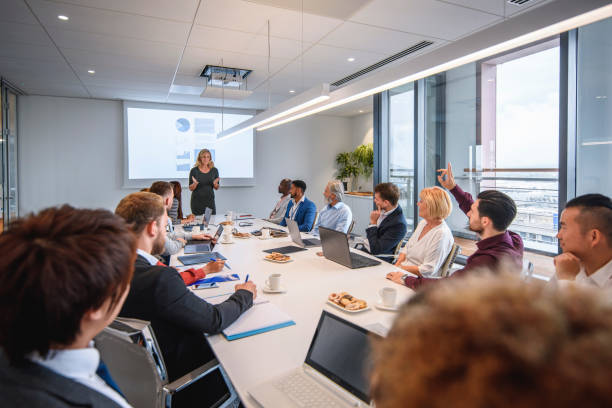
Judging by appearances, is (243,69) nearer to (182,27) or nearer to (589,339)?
(182,27)

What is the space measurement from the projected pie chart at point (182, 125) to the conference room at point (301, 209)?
2.6 inches

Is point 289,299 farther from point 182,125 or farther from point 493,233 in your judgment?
point 182,125

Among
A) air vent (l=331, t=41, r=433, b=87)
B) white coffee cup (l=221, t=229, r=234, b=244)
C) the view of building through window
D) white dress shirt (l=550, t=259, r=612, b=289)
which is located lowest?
white coffee cup (l=221, t=229, r=234, b=244)

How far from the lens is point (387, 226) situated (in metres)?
3.33

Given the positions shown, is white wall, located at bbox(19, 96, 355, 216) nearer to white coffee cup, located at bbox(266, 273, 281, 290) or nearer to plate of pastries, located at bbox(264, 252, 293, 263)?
plate of pastries, located at bbox(264, 252, 293, 263)

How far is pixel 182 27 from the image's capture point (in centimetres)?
362

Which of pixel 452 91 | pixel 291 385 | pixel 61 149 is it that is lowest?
pixel 291 385

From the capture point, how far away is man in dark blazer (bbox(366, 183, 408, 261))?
10.8 feet

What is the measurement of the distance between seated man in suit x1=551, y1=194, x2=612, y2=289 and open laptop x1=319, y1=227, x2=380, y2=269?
1209 mm

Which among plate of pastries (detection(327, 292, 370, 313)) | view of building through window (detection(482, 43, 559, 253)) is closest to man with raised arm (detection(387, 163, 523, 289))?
plate of pastries (detection(327, 292, 370, 313))

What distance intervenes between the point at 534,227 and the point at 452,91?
2.09 metres

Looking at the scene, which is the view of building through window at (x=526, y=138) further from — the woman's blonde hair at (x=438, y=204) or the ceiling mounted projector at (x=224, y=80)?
the ceiling mounted projector at (x=224, y=80)

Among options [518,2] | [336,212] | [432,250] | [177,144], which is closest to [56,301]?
[432,250]

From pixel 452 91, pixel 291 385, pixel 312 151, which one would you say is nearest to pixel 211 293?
pixel 291 385
